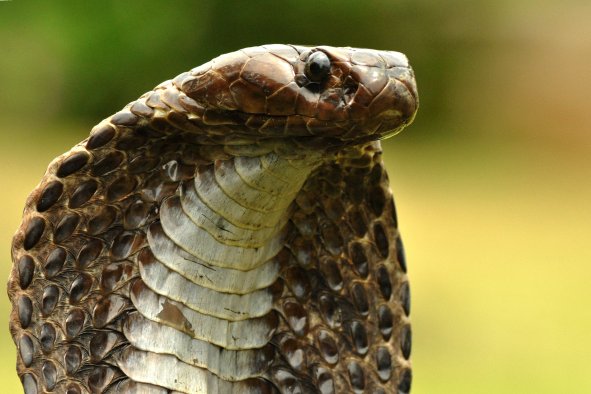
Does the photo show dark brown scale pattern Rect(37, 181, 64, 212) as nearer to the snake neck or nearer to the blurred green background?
the snake neck

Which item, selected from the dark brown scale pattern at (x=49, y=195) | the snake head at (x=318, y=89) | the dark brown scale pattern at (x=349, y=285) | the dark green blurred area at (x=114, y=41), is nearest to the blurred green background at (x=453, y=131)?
the dark green blurred area at (x=114, y=41)

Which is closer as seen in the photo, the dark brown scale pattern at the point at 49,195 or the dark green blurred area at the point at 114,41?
the dark brown scale pattern at the point at 49,195

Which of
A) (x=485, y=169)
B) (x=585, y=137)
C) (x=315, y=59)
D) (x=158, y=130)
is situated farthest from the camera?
(x=585, y=137)

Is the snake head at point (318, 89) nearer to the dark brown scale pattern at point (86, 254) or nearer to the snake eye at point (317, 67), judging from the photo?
the snake eye at point (317, 67)

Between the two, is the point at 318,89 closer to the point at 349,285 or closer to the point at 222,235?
the point at 222,235

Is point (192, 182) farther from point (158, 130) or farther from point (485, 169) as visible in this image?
point (485, 169)

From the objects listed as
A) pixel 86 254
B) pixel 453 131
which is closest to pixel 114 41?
pixel 453 131

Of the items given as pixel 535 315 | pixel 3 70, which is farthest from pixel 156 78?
pixel 535 315
